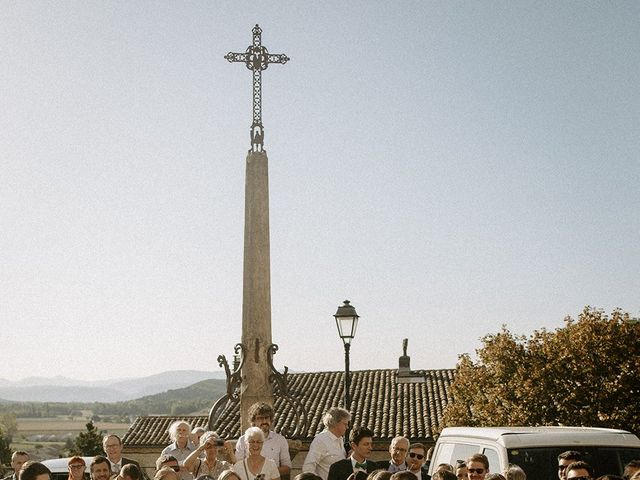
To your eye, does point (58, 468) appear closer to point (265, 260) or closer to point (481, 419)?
point (265, 260)

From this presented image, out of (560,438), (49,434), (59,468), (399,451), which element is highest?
(560,438)

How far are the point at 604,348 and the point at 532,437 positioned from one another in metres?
14.6

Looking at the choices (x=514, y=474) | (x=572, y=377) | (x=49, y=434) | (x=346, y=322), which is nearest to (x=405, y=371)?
(x=572, y=377)

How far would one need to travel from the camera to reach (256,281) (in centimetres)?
1275

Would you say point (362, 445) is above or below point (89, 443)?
above

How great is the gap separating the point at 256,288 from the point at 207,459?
4.82 m

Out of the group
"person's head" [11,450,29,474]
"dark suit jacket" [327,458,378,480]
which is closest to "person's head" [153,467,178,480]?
"dark suit jacket" [327,458,378,480]

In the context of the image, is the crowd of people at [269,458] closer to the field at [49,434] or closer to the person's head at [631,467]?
the person's head at [631,467]

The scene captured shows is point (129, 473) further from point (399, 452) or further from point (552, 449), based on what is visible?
point (552, 449)

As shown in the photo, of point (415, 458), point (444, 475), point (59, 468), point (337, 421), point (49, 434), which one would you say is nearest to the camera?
point (444, 475)

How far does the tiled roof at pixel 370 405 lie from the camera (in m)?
32.7

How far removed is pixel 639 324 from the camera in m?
21.6

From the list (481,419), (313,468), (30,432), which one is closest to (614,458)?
(313,468)

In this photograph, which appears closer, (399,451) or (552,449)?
(552,449)
